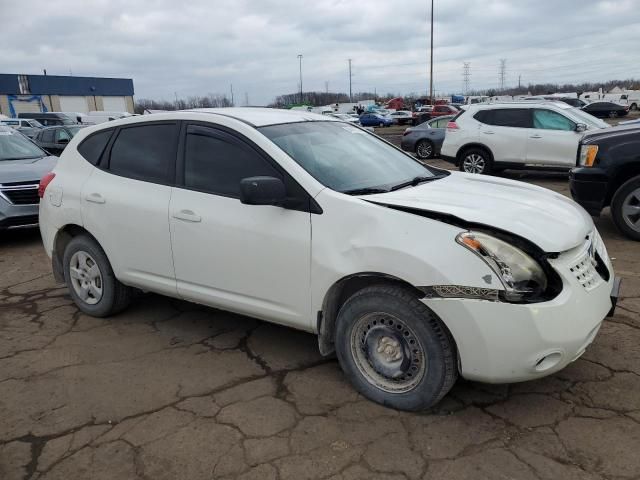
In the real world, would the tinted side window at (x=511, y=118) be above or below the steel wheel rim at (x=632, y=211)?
above

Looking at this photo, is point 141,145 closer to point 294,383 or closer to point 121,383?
point 121,383

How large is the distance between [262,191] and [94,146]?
218 cm

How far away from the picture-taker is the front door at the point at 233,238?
3271 millimetres

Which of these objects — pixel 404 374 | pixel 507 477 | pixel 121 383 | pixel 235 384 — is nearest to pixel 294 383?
pixel 235 384

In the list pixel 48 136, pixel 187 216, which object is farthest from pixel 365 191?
pixel 48 136

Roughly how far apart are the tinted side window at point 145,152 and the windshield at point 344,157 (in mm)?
840

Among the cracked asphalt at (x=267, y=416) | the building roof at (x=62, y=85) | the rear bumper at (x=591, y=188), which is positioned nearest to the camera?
the cracked asphalt at (x=267, y=416)

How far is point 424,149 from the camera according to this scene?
16547mm

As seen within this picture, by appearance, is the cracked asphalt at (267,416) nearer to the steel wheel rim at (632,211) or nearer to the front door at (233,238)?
the front door at (233,238)

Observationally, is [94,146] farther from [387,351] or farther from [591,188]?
[591,188]

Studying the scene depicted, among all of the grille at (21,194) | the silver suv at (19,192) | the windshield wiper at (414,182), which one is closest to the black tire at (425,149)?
the silver suv at (19,192)

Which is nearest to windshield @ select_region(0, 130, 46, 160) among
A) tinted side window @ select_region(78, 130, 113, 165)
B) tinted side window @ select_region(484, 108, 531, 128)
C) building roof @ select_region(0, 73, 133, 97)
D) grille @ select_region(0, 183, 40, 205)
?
grille @ select_region(0, 183, 40, 205)

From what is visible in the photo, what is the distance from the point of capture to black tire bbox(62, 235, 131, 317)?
4.43 meters

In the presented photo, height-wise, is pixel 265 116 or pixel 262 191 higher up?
pixel 265 116
